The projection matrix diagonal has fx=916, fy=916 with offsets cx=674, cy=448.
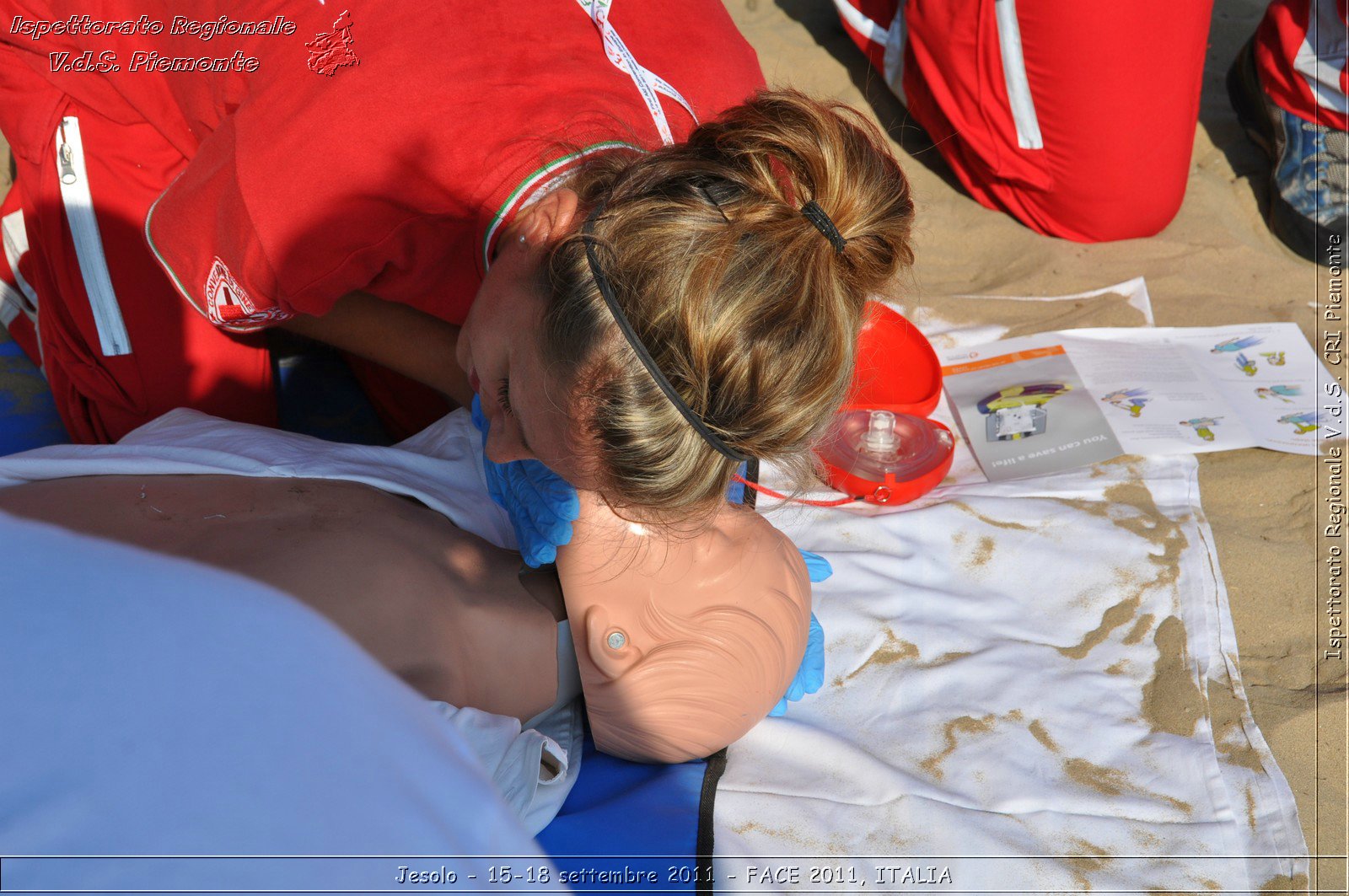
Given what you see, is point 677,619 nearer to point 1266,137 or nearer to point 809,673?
point 809,673

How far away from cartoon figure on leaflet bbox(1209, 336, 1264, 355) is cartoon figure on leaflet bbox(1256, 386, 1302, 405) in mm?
130

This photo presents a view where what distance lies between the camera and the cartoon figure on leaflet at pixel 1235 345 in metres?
2.11

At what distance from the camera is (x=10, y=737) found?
55 cm

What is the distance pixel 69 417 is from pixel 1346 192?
2967mm

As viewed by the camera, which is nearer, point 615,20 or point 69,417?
point 615,20

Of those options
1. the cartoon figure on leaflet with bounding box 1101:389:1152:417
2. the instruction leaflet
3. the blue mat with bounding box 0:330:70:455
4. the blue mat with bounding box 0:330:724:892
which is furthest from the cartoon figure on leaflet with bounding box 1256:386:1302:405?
the blue mat with bounding box 0:330:70:455

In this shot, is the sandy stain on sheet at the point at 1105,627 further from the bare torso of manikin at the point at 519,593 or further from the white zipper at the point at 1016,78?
the white zipper at the point at 1016,78

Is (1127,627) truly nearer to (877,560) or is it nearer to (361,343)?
(877,560)

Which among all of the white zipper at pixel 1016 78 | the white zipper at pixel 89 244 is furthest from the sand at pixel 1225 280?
the white zipper at pixel 89 244

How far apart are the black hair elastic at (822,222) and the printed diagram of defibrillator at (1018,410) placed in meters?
1.16

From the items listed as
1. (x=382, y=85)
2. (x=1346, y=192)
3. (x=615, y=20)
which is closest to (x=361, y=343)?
(x=382, y=85)

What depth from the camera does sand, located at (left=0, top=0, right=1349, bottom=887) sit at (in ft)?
4.96

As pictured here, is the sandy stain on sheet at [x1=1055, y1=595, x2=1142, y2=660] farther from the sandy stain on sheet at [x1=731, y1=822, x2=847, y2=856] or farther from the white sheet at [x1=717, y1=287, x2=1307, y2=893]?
the sandy stain on sheet at [x1=731, y1=822, x2=847, y2=856]

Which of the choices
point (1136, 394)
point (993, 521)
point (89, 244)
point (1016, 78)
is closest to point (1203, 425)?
point (1136, 394)
